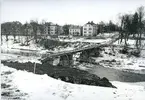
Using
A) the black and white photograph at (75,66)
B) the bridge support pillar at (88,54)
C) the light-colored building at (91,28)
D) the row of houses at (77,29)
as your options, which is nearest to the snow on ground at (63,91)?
the black and white photograph at (75,66)

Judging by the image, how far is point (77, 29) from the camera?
50562mm

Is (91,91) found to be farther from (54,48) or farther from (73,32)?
(73,32)

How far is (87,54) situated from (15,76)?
12711mm

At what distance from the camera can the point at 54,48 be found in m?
28.4

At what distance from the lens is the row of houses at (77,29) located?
148 feet

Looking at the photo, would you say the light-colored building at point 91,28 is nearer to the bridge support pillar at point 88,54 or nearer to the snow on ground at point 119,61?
the snow on ground at point 119,61

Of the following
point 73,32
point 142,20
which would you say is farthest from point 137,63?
point 73,32

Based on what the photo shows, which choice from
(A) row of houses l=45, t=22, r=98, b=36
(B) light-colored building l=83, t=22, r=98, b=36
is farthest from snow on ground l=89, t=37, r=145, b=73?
(A) row of houses l=45, t=22, r=98, b=36

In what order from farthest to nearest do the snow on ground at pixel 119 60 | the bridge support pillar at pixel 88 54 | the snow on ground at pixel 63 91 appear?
1. the bridge support pillar at pixel 88 54
2. the snow on ground at pixel 119 60
3. the snow on ground at pixel 63 91

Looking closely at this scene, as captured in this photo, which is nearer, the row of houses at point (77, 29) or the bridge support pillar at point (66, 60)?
the bridge support pillar at point (66, 60)

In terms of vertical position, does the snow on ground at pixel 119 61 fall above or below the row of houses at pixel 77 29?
below

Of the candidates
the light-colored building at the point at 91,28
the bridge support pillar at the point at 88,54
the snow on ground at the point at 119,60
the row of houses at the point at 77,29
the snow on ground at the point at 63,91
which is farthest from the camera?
the row of houses at the point at 77,29

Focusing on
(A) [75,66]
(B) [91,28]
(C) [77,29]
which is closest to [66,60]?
(A) [75,66]

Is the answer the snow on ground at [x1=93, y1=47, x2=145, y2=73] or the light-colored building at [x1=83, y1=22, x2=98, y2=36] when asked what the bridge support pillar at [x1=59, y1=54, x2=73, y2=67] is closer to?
the snow on ground at [x1=93, y1=47, x2=145, y2=73]
